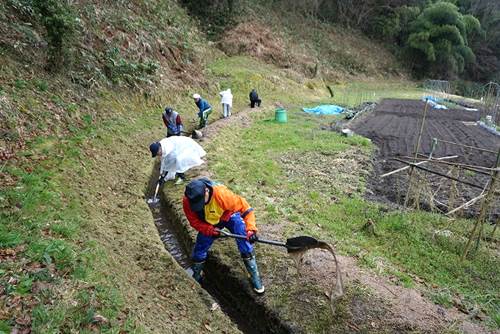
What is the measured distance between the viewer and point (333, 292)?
16.1 ft

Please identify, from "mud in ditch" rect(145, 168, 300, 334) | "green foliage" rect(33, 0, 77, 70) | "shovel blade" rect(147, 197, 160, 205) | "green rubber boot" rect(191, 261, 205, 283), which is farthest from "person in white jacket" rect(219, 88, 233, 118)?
"green rubber boot" rect(191, 261, 205, 283)

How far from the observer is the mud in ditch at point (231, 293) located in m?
5.12

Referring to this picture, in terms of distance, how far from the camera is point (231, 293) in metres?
5.71

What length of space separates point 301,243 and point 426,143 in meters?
11.8

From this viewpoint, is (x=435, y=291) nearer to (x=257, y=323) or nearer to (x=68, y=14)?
(x=257, y=323)

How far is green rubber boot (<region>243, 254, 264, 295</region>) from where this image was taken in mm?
5285

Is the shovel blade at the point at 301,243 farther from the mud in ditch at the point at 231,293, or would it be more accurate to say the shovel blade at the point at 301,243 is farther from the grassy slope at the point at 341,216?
the mud in ditch at the point at 231,293

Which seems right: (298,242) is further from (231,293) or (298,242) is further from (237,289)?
(231,293)

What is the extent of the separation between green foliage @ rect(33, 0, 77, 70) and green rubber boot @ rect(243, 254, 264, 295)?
26.1ft

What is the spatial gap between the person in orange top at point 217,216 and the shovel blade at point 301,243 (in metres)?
0.58

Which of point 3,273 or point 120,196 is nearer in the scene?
point 3,273

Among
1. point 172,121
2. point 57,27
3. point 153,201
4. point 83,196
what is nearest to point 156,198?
point 153,201

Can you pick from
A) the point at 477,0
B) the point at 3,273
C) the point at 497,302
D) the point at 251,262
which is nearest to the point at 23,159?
the point at 3,273

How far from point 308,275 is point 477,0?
61.6m
